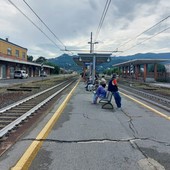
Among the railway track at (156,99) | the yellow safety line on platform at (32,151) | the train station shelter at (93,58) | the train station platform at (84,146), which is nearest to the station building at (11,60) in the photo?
the train station shelter at (93,58)

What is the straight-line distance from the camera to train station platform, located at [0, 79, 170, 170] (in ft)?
17.3

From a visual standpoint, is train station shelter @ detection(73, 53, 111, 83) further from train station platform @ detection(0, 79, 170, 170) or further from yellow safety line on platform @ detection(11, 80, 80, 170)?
yellow safety line on platform @ detection(11, 80, 80, 170)

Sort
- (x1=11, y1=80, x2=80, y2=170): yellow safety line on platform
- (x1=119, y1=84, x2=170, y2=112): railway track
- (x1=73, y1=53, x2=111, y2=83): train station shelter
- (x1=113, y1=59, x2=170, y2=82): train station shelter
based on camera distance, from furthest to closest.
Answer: (x1=113, y1=59, x2=170, y2=82): train station shelter → (x1=73, y1=53, x2=111, y2=83): train station shelter → (x1=119, y1=84, x2=170, y2=112): railway track → (x1=11, y1=80, x2=80, y2=170): yellow safety line on platform

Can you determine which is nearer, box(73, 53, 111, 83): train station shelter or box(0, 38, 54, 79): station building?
box(73, 53, 111, 83): train station shelter

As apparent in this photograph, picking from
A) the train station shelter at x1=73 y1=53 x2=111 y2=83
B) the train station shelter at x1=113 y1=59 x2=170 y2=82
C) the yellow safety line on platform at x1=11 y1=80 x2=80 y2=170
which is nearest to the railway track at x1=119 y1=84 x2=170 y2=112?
the yellow safety line on platform at x1=11 y1=80 x2=80 y2=170

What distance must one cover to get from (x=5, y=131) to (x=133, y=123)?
418 centimetres

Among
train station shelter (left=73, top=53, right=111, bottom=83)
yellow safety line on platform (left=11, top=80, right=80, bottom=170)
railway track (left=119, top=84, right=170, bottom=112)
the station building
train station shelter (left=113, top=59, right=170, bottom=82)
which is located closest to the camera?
yellow safety line on platform (left=11, top=80, right=80, bottom=170)

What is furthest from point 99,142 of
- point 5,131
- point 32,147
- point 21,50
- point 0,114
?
point 21,50

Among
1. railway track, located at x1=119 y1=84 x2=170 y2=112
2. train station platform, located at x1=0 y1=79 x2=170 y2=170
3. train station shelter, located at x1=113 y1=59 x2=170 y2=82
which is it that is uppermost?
train station shelter, located at x1=113 y1=59 x2=170 y2=82

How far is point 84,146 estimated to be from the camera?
656cm

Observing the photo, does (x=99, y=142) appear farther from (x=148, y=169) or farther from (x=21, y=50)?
(x=21, y=50)

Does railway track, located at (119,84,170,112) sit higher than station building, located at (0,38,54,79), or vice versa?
station building, located at (0,38,54,79)

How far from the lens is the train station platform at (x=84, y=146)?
526 centimetres

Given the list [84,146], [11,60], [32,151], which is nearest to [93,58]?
[11,60]
